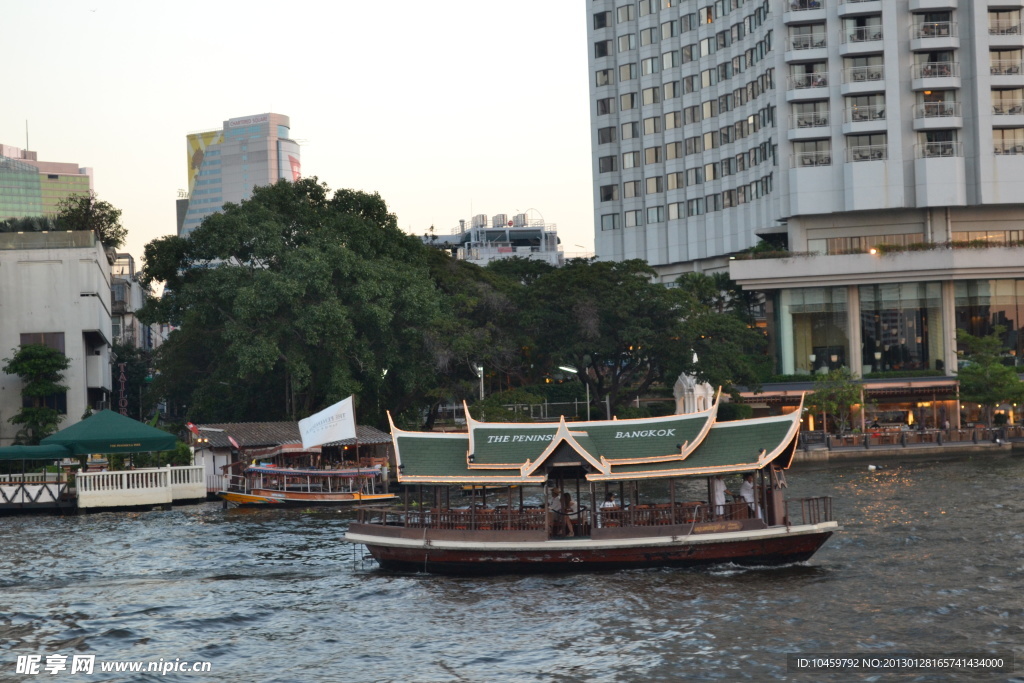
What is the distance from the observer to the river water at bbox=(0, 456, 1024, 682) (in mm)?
24578

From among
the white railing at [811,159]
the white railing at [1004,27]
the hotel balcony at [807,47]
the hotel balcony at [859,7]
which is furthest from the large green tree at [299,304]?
the white railing at [1004,27]

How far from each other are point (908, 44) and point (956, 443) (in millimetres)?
31510

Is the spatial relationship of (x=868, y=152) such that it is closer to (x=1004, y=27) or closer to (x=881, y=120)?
(x=881, y=120)

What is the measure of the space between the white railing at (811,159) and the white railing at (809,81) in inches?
195

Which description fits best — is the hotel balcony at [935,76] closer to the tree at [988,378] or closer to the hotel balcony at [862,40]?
the hotel balcony at [862,40]

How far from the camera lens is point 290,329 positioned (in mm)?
63031

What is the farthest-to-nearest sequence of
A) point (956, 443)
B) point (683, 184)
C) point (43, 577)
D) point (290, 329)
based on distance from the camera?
1. point (683, 184)
2. point (956, 443)
3. point (290, 329)
4. point (43, 577)

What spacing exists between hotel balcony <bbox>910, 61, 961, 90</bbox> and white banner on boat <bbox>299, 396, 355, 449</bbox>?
57191mm

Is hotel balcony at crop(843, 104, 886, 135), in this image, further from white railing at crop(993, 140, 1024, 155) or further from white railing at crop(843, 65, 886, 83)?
white railing at crop(993, 140, 1024, 155)

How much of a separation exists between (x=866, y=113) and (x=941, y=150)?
601 centimetres

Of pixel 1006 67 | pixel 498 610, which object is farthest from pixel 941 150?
pixel 498 610

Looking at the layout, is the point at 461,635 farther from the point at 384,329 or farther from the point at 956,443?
the point at 956,443

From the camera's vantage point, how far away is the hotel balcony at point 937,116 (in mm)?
87688

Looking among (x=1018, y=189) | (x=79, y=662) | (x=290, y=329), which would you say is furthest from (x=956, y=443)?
(x=79, y=662)
